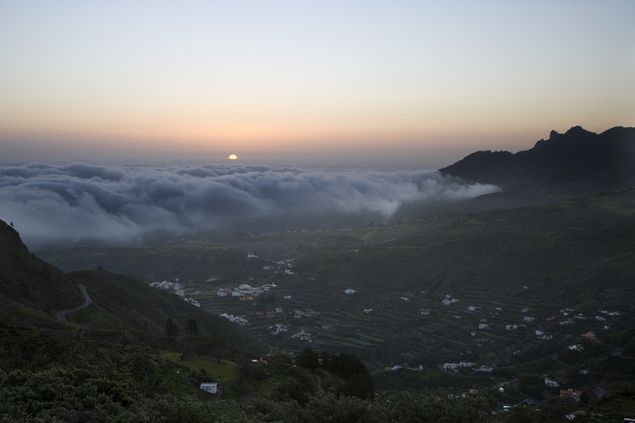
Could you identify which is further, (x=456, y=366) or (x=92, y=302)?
Result: (x=456, y=366)

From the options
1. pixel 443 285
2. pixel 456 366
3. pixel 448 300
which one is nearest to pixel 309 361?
pixel 456 366

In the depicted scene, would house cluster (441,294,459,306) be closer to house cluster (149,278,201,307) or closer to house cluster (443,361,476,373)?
house cluster (443,361,476,373)

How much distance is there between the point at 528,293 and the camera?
403 feet

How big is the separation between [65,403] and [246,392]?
75.7ft

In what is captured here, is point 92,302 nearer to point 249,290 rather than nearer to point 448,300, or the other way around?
point 249,290

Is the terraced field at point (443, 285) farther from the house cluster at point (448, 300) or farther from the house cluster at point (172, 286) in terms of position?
the house cluster at point (172, 286)

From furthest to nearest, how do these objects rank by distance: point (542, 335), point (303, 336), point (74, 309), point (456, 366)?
point (303, 336), point (542, 335), point (456, 366), point (74, 309)

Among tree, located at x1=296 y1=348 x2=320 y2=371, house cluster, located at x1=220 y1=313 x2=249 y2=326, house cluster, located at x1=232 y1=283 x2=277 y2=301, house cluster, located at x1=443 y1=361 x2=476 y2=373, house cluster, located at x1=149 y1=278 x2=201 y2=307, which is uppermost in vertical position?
tree, located at x1=296 y1=348 x2=320 y2=371

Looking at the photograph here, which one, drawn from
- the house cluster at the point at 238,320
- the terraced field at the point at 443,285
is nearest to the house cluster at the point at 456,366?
the terraced field at the point at 443,285

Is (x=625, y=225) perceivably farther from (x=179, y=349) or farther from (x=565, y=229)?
(x=179, y=349)

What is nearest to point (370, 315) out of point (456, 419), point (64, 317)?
point (64, 317)

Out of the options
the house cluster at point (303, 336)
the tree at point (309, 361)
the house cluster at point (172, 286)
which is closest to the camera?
the tree at point (309, 361)

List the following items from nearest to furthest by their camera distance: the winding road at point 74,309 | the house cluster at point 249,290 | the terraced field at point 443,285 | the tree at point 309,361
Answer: the tree at point 309,361, the winding road at point 74,309, the terraced field at point 443,285, the house cluster at point 249,290

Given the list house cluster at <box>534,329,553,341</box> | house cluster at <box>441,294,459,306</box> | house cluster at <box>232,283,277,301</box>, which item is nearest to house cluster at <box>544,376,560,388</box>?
house cluster at <box>534,329,553,341</box>
